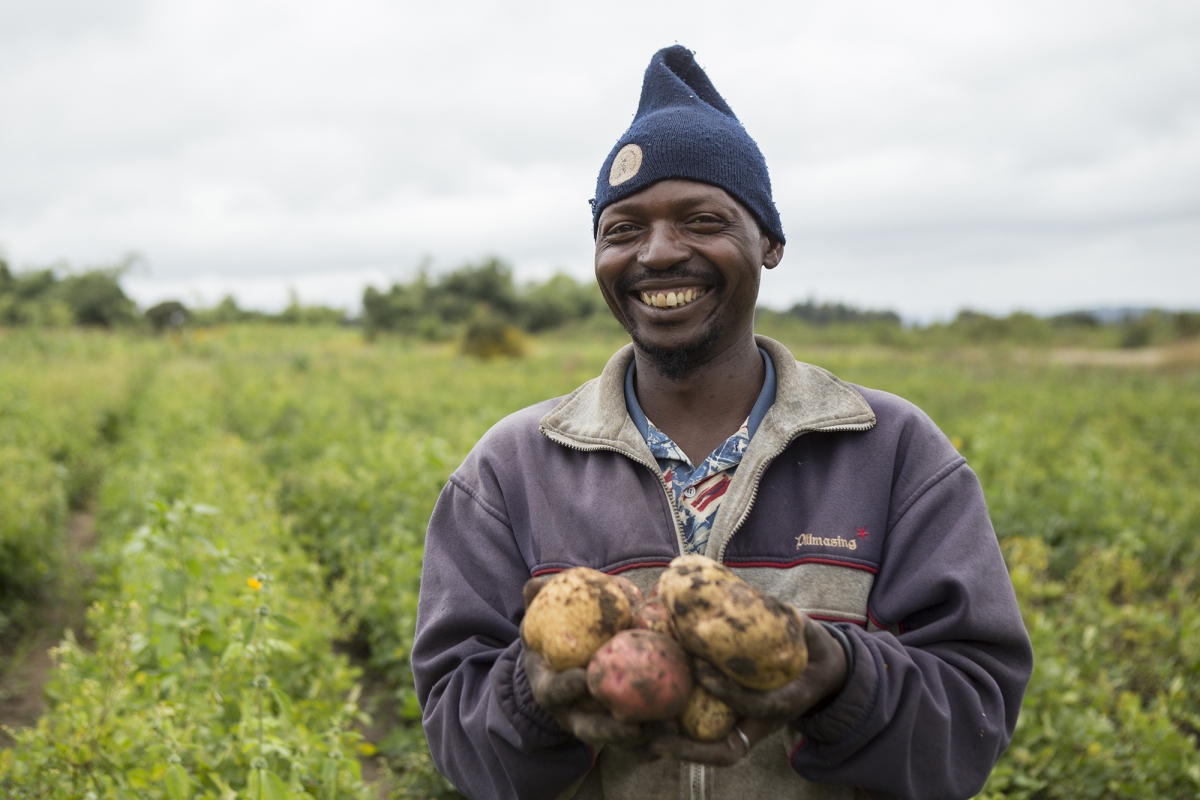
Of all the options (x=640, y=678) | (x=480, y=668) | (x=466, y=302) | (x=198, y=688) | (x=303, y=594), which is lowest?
(x=303, y=594)

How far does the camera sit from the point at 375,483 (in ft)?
16.5

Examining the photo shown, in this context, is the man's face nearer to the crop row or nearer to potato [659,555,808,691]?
potato [659,555,808,691]

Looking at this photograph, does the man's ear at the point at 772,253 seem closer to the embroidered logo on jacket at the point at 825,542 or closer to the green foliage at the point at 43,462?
the embroidered logo on jacket at the point at 825,542

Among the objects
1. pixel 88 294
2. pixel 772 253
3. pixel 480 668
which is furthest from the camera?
pixel 88 294

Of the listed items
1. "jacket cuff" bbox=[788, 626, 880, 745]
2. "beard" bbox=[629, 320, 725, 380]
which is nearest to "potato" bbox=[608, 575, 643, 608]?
"jacket cuff" bbox=[788, 626, 880, 745]

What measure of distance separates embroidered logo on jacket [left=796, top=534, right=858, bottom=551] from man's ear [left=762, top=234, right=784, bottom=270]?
0.61 m

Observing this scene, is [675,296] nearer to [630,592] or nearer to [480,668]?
[630,592]

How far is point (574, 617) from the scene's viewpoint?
1142mm

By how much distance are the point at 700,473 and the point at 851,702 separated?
52 cm

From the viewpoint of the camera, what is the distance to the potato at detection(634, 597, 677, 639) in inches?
46.2

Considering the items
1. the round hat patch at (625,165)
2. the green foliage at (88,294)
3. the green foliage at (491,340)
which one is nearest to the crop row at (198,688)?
the round hat patch at (625,165)

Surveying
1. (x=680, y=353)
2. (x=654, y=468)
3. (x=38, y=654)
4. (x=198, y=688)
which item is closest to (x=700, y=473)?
(x=654, y=468)

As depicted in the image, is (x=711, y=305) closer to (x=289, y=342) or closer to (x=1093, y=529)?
(x=1093, y=529)

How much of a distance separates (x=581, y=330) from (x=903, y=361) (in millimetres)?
18280
